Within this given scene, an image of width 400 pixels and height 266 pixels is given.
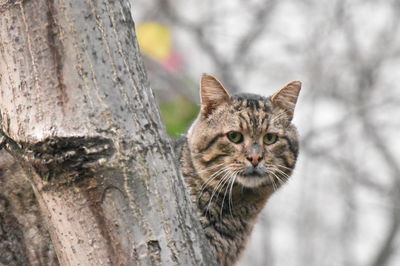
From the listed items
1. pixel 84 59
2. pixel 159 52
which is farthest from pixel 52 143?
pixel 159 52

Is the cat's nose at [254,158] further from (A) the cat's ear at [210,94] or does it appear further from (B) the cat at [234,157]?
(A) the cat's ear at [210,94]

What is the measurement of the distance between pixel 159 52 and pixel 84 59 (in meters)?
4.68

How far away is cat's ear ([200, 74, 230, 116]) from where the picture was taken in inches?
167

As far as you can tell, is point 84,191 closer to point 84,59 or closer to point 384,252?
point 84,59

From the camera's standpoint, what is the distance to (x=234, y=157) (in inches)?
160

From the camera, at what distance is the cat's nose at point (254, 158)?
399cm

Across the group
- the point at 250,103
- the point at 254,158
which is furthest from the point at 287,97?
the point at 254,158

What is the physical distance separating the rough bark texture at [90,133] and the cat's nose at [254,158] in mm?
1704

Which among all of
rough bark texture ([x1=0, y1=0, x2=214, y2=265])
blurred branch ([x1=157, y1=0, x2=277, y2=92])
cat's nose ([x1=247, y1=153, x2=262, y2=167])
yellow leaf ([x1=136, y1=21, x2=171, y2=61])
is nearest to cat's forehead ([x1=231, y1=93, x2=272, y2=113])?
cat's nose ([x1=247, y1=153, x2=262, y2=167])

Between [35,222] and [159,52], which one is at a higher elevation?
[159,52]

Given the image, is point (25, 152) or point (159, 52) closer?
point (25, 152)

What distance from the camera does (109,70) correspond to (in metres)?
2.24

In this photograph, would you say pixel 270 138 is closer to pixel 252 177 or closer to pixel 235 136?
pixel 235 136

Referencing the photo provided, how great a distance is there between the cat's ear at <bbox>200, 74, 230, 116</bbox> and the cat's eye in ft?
0.76
